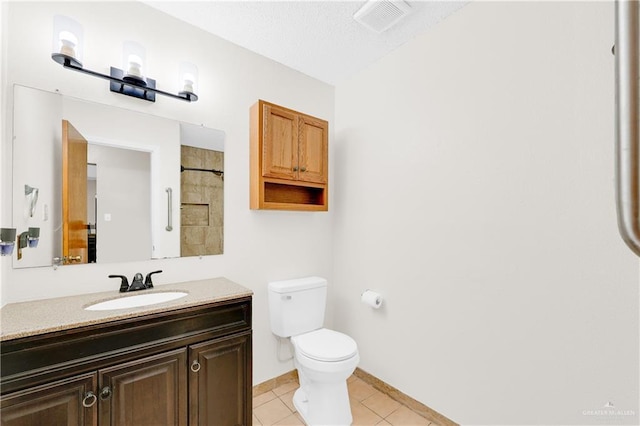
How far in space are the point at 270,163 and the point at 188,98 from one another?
0.63 m

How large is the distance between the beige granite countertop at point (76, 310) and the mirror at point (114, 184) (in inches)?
7.7

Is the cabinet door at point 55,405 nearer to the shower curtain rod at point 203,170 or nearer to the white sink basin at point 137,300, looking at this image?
the white sink basin at point 137,300

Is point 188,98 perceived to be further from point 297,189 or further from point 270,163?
point 297,189

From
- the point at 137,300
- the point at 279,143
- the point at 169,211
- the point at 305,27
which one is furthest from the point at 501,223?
the point at 137,300

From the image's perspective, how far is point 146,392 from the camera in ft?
4.48

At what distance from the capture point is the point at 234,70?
6.95 ft

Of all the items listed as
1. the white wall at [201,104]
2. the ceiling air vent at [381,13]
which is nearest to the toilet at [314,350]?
the white wall at [201,104]

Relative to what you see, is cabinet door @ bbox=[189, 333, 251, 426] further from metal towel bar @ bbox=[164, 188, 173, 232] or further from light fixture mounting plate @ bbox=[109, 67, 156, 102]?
light fixture mounting plate @ bbox=[109, 67, 156, 102]

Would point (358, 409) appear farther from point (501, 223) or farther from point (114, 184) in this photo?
point (114, 184)

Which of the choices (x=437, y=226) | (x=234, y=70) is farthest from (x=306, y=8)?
(x=437, y=226)

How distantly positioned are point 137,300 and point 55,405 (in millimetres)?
549

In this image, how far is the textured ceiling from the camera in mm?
1779

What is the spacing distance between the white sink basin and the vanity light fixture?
1.13 meters

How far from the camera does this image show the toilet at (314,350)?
1752mm
